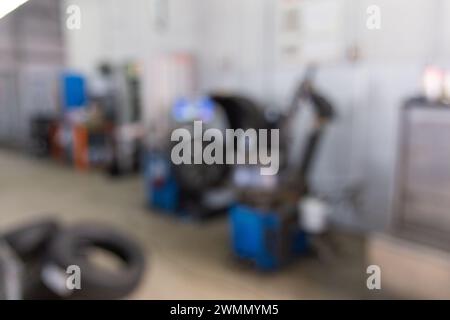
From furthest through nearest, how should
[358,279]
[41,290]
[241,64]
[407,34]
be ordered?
[241,64], [407,34], [358,279], [41,290]

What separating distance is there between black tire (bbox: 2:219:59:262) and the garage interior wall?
91.4 inches

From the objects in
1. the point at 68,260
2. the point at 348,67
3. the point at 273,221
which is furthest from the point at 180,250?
the point at 348,67

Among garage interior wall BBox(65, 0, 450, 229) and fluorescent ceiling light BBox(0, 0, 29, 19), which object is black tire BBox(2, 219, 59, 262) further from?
garage interior wall BBox(65, 0, 450, 229)

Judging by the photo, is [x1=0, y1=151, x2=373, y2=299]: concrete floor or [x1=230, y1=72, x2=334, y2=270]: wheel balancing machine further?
[x1=230, y1=72, x2=334, y2=270]: wheel balancing machine

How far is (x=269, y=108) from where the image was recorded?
413 cm

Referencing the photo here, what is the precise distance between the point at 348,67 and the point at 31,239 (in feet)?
9.07

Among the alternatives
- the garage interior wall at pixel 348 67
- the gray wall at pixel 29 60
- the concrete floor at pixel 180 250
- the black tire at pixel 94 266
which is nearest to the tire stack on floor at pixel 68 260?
the black tire at pixel 94 266

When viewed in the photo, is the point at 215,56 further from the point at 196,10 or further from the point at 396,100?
the point at 396,100

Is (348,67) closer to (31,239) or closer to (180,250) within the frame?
(180,250)

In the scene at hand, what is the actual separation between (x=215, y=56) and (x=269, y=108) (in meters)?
1.30

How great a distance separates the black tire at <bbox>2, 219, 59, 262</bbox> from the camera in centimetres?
277

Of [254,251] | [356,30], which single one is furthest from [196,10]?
[254,251]

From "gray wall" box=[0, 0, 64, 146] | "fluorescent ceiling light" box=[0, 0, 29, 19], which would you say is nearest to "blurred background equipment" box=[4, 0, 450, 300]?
"fluorescent ceiling light" box=[0, 0, 29, 19]

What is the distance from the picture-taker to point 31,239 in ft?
9.20
